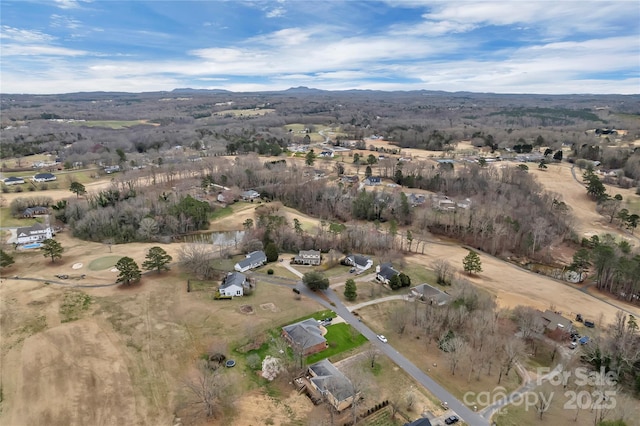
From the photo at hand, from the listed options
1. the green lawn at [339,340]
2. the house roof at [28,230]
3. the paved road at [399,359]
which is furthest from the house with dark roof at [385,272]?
the house roof at [28,230]

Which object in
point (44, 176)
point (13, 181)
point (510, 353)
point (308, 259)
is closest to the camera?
point (510, 353)

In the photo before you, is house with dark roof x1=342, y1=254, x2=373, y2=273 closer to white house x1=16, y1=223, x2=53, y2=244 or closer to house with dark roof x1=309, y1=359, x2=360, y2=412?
house with dark roof x1=309, y1=359, x2=360, y2=412

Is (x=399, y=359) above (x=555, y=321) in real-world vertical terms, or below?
below

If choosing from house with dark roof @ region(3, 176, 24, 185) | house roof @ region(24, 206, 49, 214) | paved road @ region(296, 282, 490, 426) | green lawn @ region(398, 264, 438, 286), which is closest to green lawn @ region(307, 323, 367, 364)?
paved road @ region(296, 282, 490, 426)

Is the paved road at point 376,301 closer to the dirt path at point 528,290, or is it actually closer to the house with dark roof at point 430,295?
the house with dark roof at point 430,295

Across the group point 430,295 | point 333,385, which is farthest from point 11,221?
point 430,295

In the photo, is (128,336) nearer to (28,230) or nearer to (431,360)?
(431,360)
